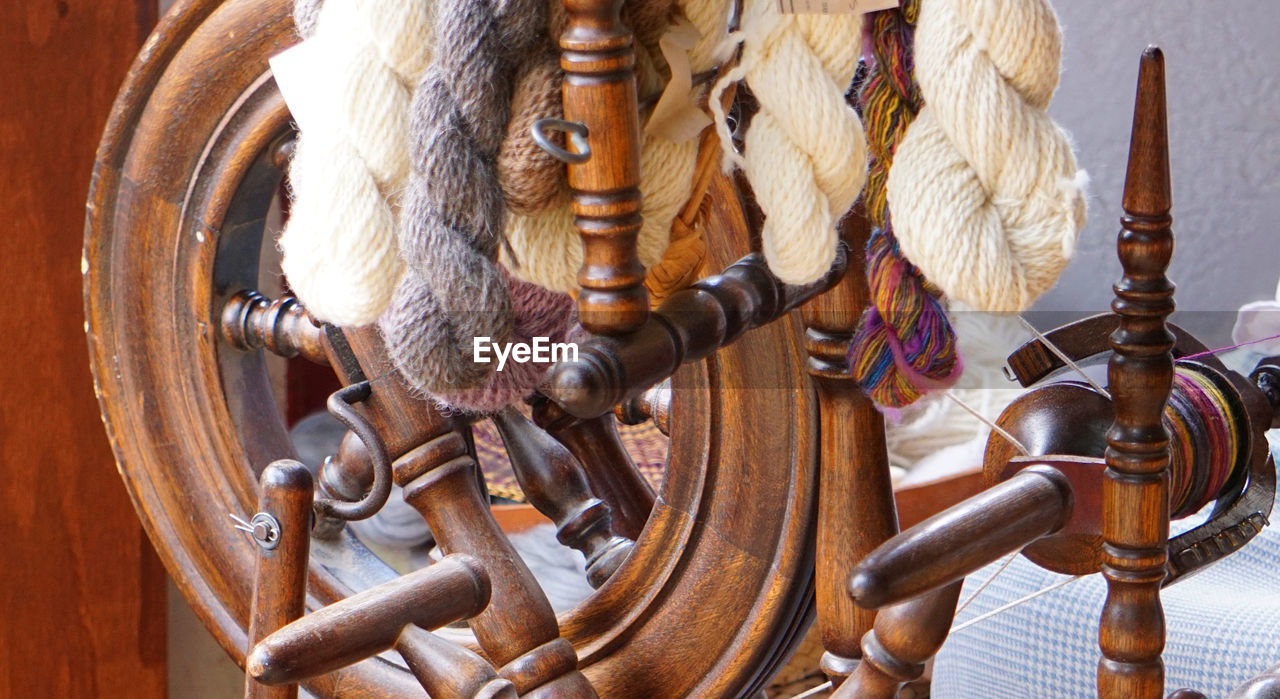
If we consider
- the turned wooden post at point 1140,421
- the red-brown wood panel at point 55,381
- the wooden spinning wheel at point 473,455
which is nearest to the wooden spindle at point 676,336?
the wooden spinning wheel at point 473,455

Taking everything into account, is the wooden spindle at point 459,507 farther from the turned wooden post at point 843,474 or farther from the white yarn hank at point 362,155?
the white yarn hank at point 362,155

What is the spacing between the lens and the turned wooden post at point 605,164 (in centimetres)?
36

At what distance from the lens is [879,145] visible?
42cm

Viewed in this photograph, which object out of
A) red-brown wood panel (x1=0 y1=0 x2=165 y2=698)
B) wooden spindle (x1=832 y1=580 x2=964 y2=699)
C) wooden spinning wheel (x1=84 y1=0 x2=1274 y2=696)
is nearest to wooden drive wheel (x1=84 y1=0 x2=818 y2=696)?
wooden spinning wheel (x1=84 y1=0 x2=1274 y2=696)

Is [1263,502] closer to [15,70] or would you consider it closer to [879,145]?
[879,145]

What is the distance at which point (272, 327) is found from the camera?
0.73 m

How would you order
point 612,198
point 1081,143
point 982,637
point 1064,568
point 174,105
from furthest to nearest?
point 1081,143 < point 982,637 < point 174,105 < point 1064,568 < point 612,198

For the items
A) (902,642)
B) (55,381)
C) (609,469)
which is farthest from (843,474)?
→ (55,381)

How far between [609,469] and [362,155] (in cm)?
48

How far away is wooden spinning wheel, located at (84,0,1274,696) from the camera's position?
445 millimetres

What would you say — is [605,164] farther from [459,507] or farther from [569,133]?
[459,507]

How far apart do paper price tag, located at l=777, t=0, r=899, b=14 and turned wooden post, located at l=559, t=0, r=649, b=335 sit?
6 cm

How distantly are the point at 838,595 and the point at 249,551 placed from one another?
40cm

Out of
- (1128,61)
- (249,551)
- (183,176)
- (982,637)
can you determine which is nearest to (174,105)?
(183,176)
